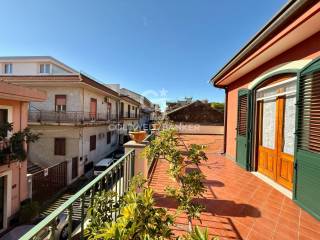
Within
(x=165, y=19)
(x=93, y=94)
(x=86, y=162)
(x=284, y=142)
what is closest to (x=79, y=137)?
(x=86, y=162)

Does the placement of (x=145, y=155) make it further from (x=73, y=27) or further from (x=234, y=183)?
(x=73, y=27)

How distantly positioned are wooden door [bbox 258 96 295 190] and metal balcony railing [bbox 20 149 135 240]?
3.58m

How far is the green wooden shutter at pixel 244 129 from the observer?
6035 millimetres

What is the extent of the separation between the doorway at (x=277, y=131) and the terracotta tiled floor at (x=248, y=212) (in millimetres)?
499

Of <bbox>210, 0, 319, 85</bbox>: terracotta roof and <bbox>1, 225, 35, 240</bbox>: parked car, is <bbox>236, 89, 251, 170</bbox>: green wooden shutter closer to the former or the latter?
<bbox>210, 0, 319, 85</bbox>: terracotta roof

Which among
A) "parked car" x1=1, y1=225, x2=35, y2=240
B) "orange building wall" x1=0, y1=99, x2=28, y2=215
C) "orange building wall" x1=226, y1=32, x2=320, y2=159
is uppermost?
"orange building wall" x1=226, y1=32, x2=320, y2=159

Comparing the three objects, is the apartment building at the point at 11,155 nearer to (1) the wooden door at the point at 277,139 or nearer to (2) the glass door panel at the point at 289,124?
(1) the wooden door at the point at 277,139

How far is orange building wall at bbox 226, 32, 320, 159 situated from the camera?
3.47m

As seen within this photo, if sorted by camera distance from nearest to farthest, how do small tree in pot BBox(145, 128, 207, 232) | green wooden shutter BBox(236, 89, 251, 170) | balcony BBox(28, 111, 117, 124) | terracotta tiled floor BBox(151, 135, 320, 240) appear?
small tree in pot BBox(145, 128, 207, 232) → terracotta tiled floor BBox(151, 135, 320, 240) → green wooden shutter BBox(236, 89, 251, 170) → balcony BBox(28, 111, 117, 124)

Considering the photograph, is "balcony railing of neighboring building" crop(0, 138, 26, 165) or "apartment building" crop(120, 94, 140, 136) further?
"apartment building" crop(120, 94, 140, 136)

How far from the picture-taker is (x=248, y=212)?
3.24 m

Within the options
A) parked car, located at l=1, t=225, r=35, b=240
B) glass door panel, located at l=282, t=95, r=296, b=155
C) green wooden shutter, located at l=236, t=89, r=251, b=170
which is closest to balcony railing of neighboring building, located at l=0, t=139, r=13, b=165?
parked car, located at l=1, t=225, r=35, b=240

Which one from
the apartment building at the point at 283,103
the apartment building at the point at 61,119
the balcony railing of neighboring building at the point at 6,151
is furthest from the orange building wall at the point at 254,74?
the apartment building at the point at 61,119

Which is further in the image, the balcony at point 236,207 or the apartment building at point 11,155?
the apartment building at point 11,155
